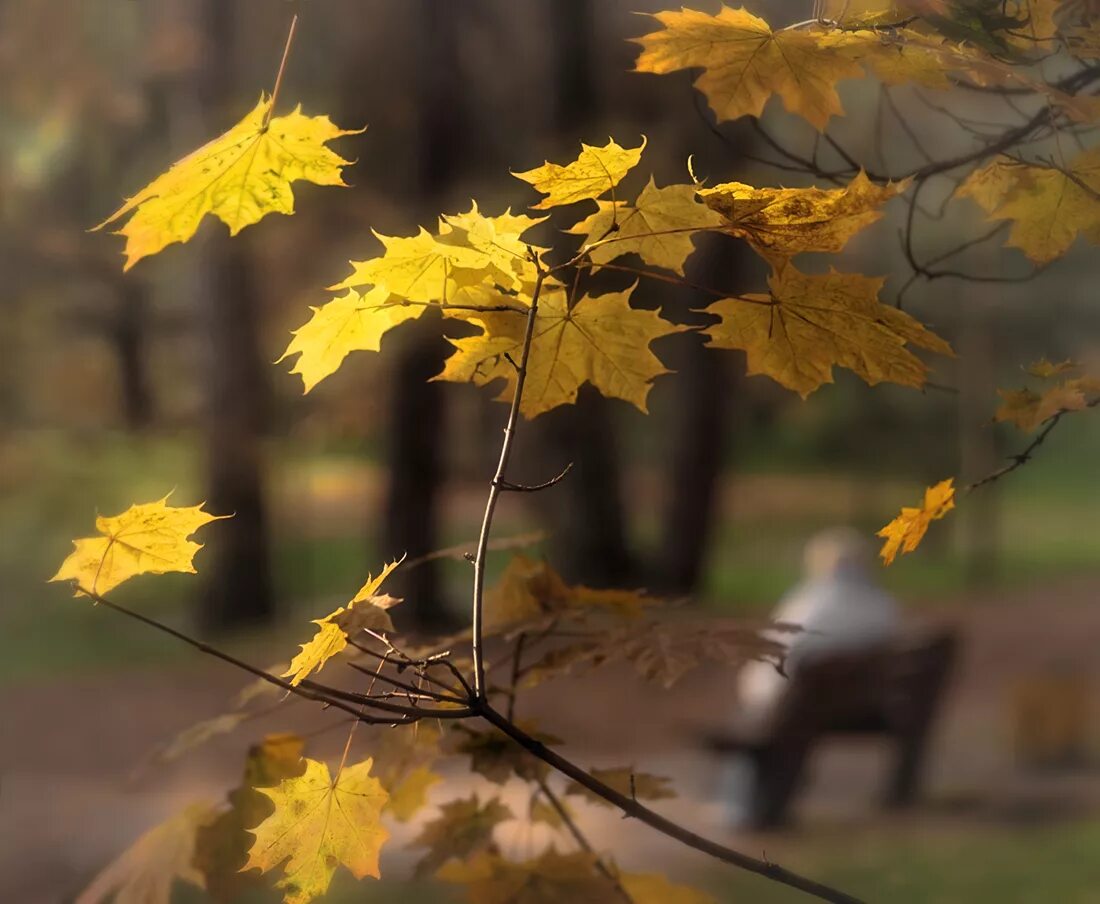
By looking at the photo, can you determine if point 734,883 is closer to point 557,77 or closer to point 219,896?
point 219,896

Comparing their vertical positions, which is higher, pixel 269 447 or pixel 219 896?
pixel 219 896

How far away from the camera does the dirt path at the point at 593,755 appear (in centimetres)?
187

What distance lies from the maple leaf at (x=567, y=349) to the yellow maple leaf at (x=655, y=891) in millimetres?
197

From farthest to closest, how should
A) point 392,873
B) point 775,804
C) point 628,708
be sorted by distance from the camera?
point 628,708
point 775,804
point 392,873

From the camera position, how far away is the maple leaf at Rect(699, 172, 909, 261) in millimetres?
277

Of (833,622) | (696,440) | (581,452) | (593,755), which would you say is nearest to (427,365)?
(581,452)

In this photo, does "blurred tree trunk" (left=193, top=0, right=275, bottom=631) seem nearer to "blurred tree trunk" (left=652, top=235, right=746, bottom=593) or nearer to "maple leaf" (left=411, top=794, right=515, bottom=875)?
"blurred tree trunk" (left=652, top=235, right=746, bottom=593)

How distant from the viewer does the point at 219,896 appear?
40 centimetres

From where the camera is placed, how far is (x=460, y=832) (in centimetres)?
44

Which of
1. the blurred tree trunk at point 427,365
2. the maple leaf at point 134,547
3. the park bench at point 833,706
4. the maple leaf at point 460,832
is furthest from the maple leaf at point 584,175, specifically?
the blurred tree trunk at point 427,365

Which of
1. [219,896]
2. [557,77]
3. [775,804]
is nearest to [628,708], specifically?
[775,804]

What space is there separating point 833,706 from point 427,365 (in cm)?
109

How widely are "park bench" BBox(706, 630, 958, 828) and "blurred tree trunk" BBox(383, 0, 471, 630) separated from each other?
0.74 meters

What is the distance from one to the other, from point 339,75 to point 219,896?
2219 millimetres
